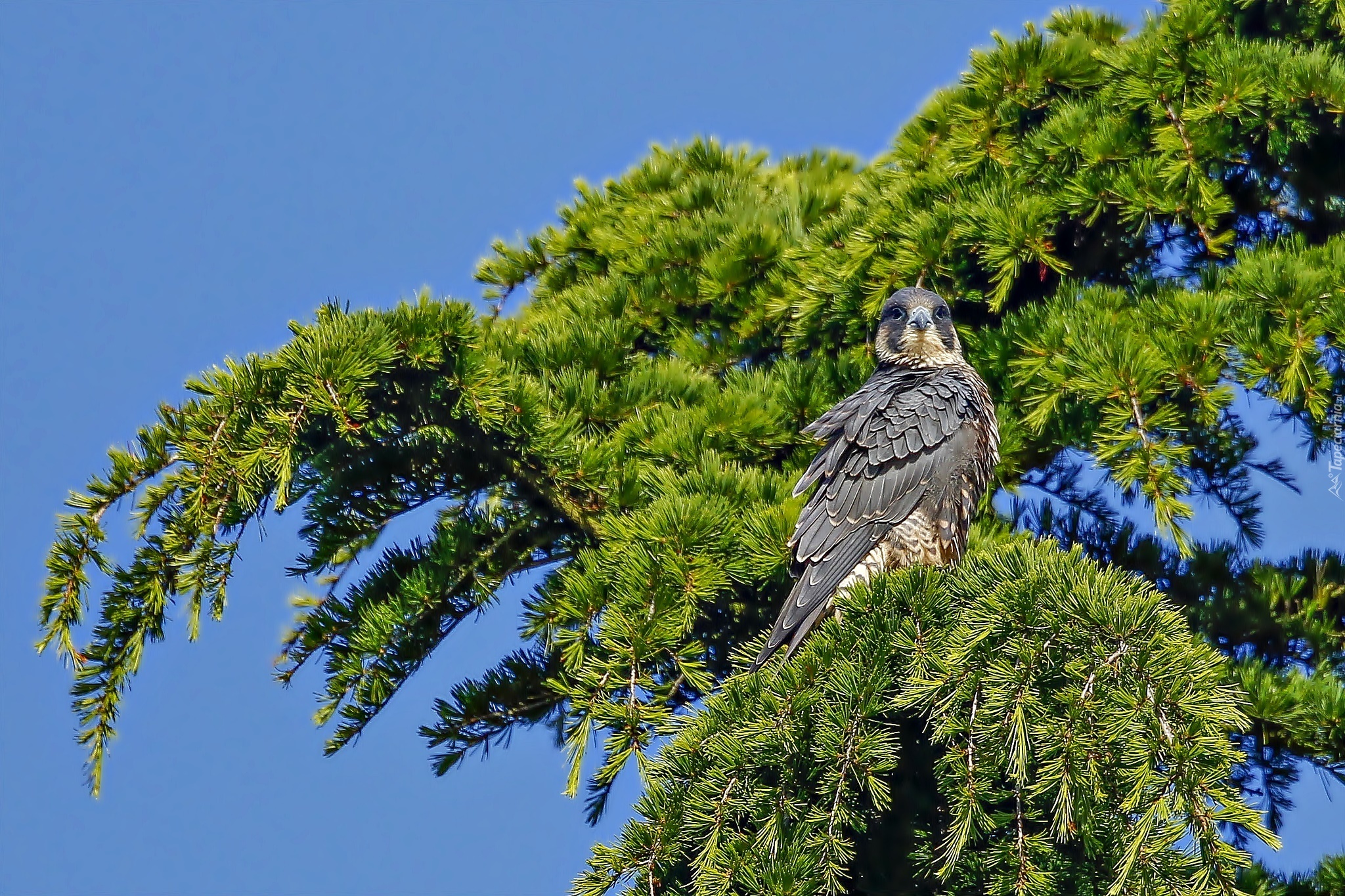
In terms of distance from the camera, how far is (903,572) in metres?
3.61

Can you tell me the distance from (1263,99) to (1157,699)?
274 cm

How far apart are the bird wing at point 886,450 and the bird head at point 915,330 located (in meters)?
0.08

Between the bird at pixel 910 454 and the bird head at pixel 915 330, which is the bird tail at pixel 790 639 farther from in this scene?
the bird head at pixel 915 330

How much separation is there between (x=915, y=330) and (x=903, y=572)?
172 centimetres

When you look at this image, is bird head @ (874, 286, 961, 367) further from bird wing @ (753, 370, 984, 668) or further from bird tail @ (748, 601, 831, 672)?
bird tail @ (748, 601, 831, 672)

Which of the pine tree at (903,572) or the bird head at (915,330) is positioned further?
the bird head at (915,330)

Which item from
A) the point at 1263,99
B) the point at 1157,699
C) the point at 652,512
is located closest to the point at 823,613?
the point at 652,512

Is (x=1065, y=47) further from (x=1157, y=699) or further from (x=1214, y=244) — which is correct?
(x=1157, y=699)

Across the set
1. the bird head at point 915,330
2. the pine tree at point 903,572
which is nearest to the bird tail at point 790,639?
the pine tree at point 903,572

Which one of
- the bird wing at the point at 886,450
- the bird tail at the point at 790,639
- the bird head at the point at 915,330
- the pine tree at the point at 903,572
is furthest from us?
the bird head at the point at 915,330

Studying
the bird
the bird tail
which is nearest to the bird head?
the bird

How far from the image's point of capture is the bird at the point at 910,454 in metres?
4.86

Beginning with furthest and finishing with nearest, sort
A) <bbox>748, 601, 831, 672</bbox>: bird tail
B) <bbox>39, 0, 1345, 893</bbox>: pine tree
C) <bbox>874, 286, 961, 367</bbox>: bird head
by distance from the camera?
<bbox>874, 286, 961, 367</bbox>: bird head, <bbox>748, 601, 831, 672</bbox>: bird tail, <bbox>39, 0, 1345, 893</bbox>: pine tree

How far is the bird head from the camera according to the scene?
5027 mm
